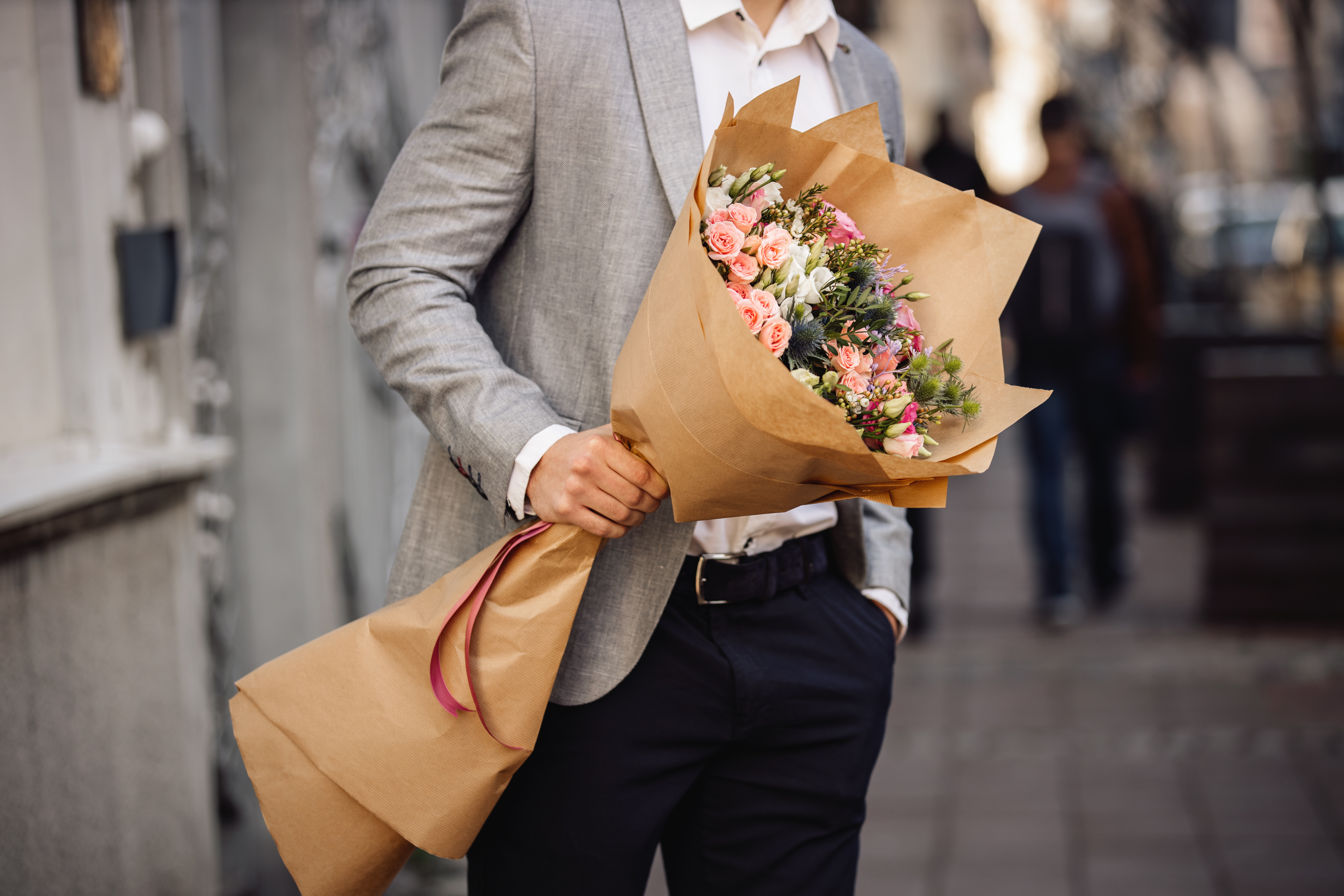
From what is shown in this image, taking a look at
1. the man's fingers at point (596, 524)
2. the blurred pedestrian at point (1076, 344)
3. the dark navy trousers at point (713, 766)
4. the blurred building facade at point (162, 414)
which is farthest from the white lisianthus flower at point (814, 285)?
the blurred pedestrian at point (1076, 344)

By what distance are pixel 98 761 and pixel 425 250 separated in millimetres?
1335

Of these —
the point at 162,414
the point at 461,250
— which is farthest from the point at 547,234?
the point at 162,414

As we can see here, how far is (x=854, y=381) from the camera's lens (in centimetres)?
152

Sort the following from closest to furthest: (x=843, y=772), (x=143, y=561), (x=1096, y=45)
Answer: (x=843, y=772)
(x=143, y=561)
(x=1096, y=45)

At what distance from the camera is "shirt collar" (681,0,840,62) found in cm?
182

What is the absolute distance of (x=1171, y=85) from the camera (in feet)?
52.5

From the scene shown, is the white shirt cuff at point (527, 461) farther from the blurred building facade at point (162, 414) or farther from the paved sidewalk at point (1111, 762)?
the paved sidewalk at point (1111, 762)

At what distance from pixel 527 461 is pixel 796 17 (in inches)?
31.1

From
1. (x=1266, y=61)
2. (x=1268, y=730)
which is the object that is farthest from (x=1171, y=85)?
(x=1266, y=61)

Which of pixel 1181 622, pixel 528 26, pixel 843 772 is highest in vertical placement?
pixel 528 26

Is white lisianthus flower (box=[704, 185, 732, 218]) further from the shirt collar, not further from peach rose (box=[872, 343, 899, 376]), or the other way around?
the shirt collar

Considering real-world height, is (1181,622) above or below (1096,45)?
below

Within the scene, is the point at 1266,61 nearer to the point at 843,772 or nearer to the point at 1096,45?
the point at 1096,45

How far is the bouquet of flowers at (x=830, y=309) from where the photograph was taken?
151 centimetres
